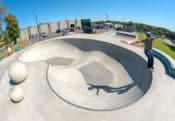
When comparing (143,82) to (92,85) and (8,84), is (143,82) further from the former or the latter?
(8,84)

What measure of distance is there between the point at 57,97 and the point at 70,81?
10.8 feet

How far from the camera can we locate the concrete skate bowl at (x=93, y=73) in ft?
29.6

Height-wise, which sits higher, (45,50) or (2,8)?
(2,8)

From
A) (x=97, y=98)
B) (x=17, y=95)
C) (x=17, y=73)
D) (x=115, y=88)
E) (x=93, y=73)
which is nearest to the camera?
(x=17, y=95)

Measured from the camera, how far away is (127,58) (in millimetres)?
13523

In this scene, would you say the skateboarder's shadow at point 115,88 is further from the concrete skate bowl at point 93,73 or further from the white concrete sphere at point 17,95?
the white concrete sphere at point 17,95

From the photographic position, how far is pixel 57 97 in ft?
28.5

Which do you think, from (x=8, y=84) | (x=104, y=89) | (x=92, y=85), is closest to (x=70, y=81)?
(x=92, y=85)

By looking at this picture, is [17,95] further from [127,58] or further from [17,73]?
[127,58]

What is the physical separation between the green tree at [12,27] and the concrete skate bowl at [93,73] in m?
24.3

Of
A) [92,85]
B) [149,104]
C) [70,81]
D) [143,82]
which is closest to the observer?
[149,104]

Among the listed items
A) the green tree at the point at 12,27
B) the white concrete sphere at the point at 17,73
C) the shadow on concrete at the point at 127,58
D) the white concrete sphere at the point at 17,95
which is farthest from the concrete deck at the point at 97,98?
the green tree at the point at 12,27

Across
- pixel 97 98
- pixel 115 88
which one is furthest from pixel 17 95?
pixel 115 88

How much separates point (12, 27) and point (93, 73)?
31563 millimetres
